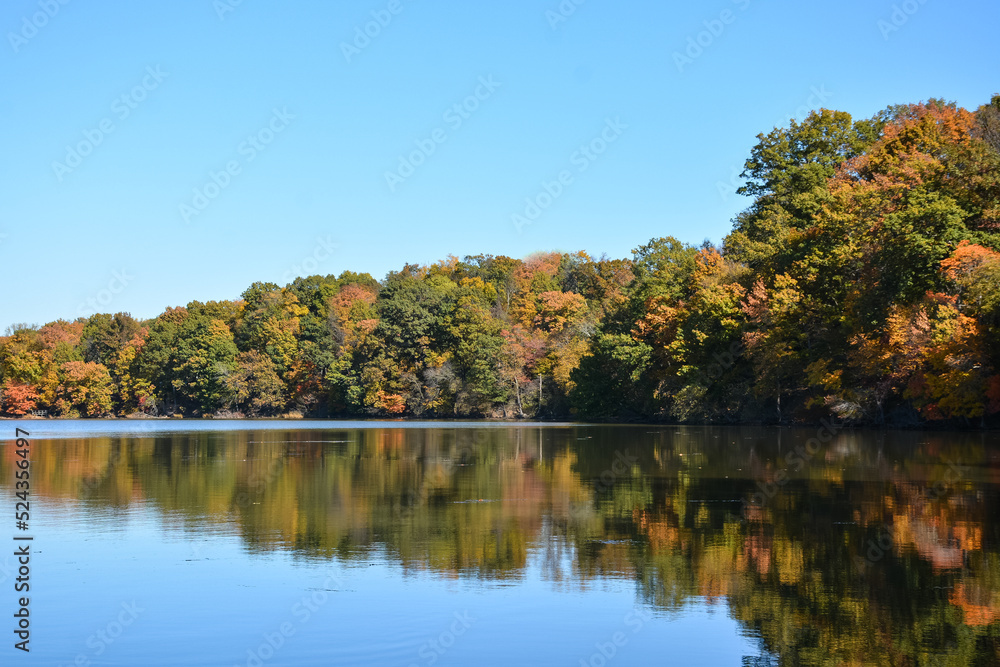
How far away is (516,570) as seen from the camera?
11.3m

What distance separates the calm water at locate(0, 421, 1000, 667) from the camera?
8172 millimetres

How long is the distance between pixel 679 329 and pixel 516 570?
52.9m

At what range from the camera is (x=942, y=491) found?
60.2 ft

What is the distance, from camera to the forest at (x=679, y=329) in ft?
129

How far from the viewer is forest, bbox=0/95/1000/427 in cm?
3941

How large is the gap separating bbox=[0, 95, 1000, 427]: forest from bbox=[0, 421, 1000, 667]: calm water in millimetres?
19925

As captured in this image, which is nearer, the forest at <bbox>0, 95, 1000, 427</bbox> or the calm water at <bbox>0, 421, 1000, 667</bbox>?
the calm water at <bbox>0, 421, 1000, 667</bbox>

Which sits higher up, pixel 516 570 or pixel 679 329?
pixel 679 329

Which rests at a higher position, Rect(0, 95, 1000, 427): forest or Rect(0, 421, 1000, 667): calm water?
Rect(0, 95, 1000, 427): forest

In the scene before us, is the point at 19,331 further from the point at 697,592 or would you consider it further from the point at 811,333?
the point at 697,592

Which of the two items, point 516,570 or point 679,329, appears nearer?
point 516,570

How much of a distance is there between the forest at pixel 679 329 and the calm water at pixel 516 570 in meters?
19.9

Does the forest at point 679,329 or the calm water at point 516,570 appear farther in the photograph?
the forest at point 679,329

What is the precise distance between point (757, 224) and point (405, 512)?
4865 cm
